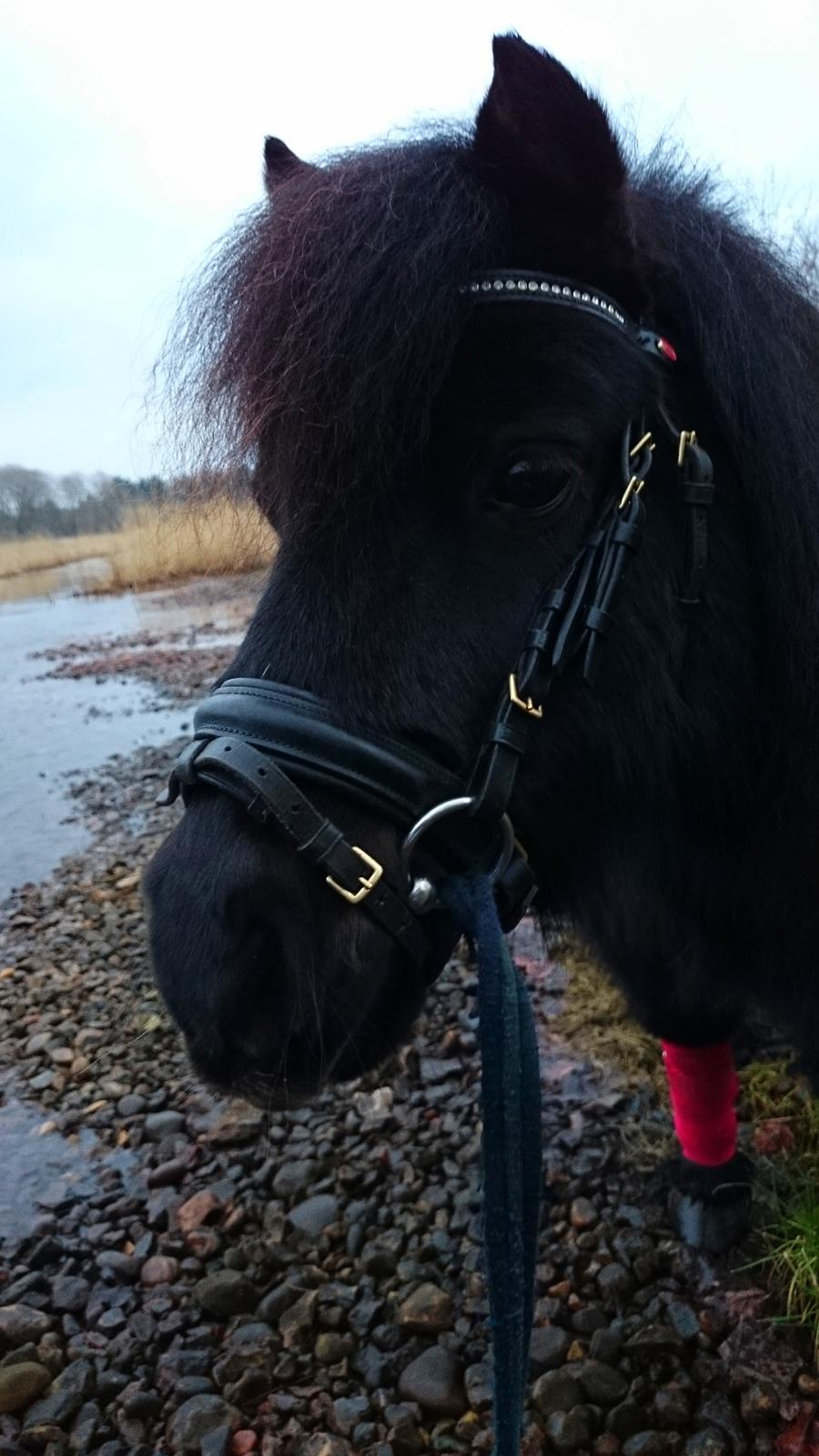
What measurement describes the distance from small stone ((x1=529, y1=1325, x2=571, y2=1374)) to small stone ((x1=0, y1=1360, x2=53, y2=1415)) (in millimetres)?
1326

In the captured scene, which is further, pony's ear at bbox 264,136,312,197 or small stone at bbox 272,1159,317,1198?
small stone at bbox 272,1159,317,1198

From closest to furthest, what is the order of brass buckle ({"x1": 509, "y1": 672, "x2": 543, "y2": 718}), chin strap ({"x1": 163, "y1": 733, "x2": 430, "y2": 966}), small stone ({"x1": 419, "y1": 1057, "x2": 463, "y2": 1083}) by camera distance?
1. chin strap ({"x1": 163, "y1": 733, "x2": 430, "y2": 966})
2. brass buckle ({"x1": 509, "y1": 672, "x2": 543, "y2": 718})
3. small stone ({"x1": 419, "y1": 1057, "x2": 463, "y2": 1083})

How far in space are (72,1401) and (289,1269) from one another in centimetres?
65

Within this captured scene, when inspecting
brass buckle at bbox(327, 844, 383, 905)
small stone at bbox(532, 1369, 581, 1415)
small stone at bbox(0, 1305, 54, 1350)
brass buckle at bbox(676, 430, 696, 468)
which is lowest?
small stone at bbox(532, 1369, 581, 1415)

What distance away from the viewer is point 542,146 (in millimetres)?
1437

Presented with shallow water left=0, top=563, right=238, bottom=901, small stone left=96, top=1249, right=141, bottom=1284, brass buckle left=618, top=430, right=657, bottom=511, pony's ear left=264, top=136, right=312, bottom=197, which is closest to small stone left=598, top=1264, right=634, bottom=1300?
small stone left=96, top=1249, right=141, bottom=1284

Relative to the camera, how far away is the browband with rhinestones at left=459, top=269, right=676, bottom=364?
1445mm

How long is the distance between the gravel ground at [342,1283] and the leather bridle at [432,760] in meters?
1.34

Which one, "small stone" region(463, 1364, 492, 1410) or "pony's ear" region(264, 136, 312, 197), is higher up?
"pony's ear" region(264, 136, 312, 197)

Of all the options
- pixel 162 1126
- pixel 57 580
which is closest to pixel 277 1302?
pixel 162 1126

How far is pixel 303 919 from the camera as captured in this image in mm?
1334

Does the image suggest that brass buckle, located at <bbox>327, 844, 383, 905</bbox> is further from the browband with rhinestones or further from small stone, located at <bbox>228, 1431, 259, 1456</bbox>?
small stone, located at <bbox>228, 1431, 259, 1456</bbox>

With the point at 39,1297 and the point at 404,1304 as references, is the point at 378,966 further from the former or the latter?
Result: the point at 39,1297

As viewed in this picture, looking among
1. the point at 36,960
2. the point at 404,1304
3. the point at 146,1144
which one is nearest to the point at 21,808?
the point at 36,960
